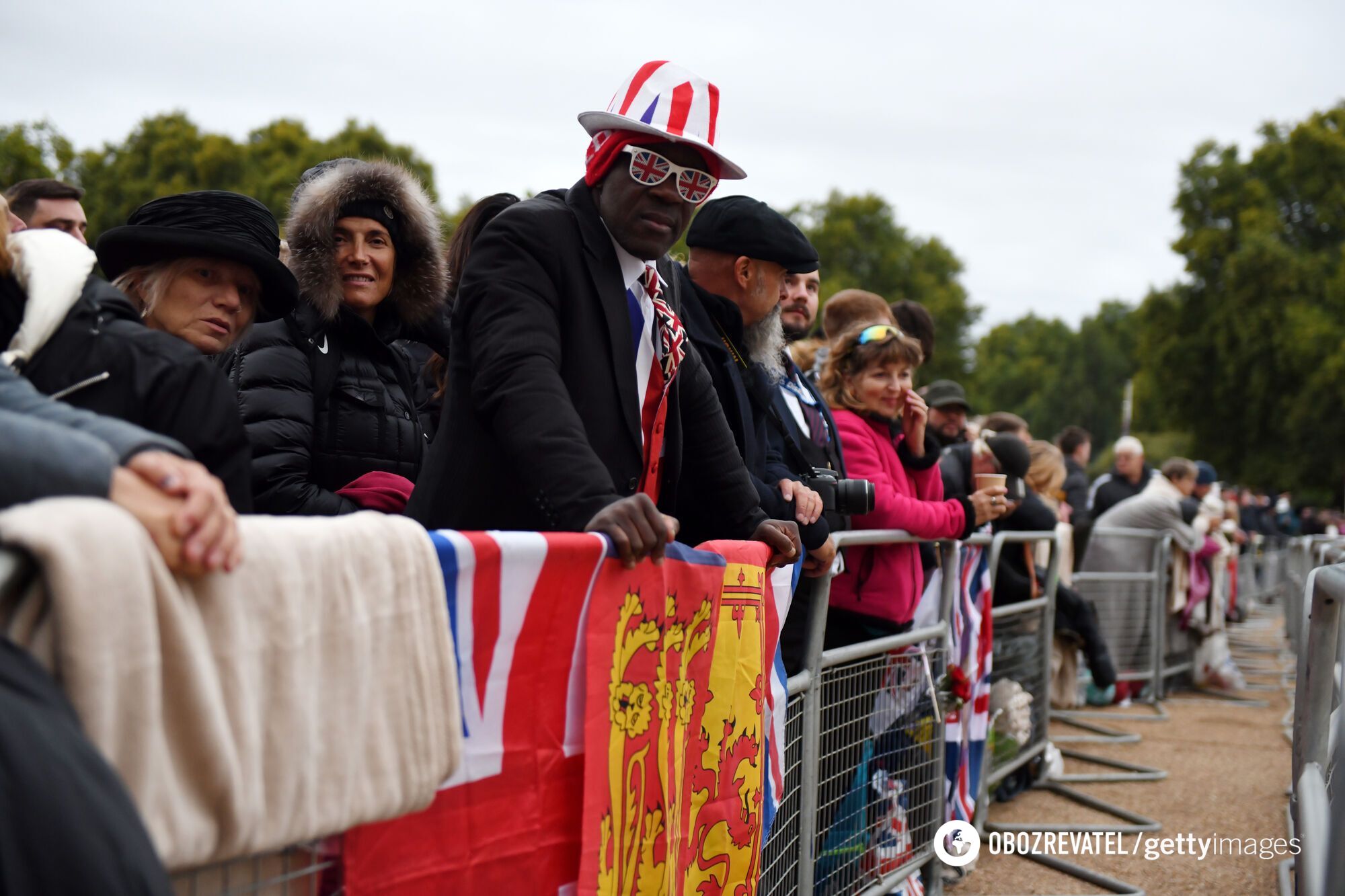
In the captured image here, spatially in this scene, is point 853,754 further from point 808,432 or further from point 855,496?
point 808,432

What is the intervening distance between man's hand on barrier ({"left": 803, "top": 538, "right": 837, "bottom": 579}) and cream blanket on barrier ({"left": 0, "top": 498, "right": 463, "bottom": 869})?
207cm

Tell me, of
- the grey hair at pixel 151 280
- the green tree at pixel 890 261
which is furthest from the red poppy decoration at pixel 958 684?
the green tree at pixel 890 261

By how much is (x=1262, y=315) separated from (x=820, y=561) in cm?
3799

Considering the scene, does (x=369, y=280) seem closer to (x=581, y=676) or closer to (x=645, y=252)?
(x=645, y=252)

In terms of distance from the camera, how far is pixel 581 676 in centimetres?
228

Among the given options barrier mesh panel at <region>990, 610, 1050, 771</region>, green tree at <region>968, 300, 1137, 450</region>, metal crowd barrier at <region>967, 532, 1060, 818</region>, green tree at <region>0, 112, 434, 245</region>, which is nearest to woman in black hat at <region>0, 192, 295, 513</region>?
metal crowd barrier at <region>967, 532, 1060, 818</region>

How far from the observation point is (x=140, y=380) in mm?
2111

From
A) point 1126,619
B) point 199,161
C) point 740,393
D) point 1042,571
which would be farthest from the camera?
point 199,161

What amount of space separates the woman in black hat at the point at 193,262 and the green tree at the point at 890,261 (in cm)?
4992

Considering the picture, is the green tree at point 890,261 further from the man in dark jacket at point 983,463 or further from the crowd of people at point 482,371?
the crowd of people at point 482,371

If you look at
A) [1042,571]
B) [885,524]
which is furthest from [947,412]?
[885,524]

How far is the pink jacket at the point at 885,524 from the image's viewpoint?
4.59 metres

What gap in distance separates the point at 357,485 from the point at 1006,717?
430cm

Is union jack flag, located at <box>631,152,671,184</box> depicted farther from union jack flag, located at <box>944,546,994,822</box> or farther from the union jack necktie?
union jack flag, located at <box>944,546,994,822</box>
